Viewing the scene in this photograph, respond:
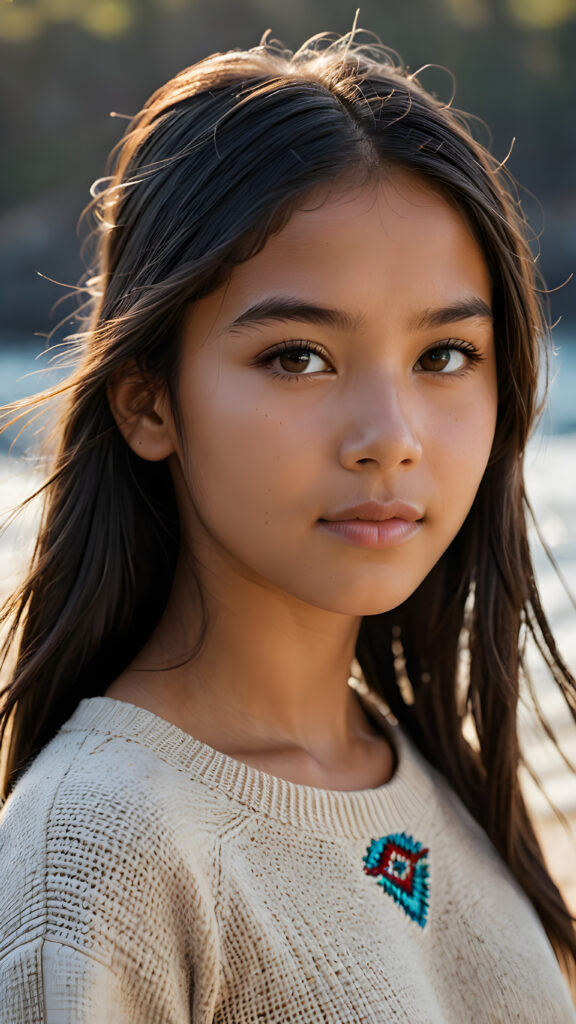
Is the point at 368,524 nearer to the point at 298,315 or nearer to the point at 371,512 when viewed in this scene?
the point at 371,512

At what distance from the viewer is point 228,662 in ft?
3.54

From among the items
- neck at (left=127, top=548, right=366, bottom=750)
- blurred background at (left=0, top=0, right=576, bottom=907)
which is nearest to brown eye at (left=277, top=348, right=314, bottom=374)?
neck at (left=127, top=548, right=366, bottom=750)

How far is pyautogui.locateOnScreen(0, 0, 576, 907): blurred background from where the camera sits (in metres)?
3.08

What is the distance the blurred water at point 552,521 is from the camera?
201 centimetres

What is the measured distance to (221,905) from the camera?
0.85 m

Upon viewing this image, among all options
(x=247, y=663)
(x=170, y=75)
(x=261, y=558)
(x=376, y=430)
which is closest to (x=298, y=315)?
(x=376, y=430)

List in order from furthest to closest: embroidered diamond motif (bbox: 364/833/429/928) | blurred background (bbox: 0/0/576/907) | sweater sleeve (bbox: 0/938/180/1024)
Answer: blurred background (bbox: 0/0/576/907) → embroidered diamond motif (bbox: 364/833/429/928) → sweater sleeve (bbox: 0/938/180/1024)

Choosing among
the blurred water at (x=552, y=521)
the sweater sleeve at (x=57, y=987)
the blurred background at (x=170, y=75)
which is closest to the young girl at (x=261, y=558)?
the sweater sleeve at (x=57, y=987)

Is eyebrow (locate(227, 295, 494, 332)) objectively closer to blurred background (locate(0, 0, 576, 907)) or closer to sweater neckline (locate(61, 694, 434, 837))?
sweater neckline (locate(61, 694, 434, 837))

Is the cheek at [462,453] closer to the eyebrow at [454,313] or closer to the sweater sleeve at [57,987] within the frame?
the eyebrow at [454,313]

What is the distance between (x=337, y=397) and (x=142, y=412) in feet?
0.76

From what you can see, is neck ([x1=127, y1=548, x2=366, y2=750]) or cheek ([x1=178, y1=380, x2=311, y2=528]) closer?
cheek ([x1=178, y1=380, x2=311, y2=528])

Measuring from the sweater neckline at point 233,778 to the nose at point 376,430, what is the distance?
0.31 meters

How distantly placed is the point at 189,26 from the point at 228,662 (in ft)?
11.2
